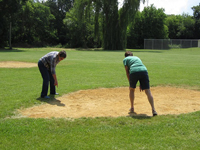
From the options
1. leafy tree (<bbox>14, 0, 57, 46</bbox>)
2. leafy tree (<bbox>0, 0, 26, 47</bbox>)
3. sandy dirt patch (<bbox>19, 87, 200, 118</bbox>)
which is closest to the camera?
sandy dirt patch (<bbox>19, 87, 200, 118</bbox>)

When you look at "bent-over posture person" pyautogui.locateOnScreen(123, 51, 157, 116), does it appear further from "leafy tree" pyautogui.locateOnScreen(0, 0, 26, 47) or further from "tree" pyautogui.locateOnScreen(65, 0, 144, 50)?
"tree" pyautogui.locateOnScreen(65, 0, 144, 50)

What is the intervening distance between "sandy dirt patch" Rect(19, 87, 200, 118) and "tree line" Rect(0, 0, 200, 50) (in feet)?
122

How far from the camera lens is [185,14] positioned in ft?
275

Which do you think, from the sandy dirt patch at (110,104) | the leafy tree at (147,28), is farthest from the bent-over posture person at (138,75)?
the leafy tree at (147,28)

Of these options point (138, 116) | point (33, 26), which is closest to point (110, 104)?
point (138, 116)

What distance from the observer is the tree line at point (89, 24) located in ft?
149

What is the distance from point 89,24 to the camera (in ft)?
189

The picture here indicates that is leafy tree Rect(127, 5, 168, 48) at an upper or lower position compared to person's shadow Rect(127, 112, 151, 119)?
upper

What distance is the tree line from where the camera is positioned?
149ft

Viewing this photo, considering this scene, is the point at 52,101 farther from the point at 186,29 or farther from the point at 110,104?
the point at 186,29

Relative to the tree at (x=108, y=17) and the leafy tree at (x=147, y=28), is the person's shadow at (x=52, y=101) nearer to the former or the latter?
the tree at (x=108, y=17)

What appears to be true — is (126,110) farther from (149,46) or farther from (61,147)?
(149,46)

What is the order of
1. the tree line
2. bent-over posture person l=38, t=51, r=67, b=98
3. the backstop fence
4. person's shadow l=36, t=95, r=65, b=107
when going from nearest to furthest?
person's shadow l=36, t=95, r=65, b=107
bent-over posture person l=38, t=51, r=67, b=98
the tree line
the backstop fence

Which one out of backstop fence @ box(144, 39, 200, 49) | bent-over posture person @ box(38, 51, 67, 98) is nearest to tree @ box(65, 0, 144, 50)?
backstop fence @ box(144, 39, 200, 49)
